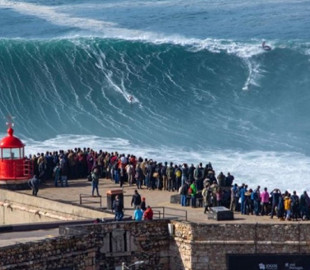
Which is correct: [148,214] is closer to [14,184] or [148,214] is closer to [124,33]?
[14,184]

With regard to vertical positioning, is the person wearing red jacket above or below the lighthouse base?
below

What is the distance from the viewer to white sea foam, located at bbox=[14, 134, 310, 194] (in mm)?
69188

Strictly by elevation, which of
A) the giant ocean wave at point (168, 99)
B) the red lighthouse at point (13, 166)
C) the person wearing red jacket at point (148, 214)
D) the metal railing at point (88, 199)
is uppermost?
the giant ocean wave at point (168, 99)

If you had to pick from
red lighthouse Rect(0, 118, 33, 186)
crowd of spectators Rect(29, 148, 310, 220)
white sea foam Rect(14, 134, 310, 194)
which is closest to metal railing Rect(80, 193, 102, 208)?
crowd of spectators Rect(29, 148, 310, 220)

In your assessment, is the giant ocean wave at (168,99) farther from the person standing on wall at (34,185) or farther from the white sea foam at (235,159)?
the person standing on wall at (34,185)

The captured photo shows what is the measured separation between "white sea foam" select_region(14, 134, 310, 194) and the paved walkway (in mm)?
8714

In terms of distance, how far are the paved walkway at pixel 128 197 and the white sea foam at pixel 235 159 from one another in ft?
28.6

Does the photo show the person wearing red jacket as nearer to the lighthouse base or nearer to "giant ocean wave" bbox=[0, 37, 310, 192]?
the lighthouse base

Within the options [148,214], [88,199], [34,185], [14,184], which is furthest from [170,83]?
[148,214]

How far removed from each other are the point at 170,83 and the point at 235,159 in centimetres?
1747

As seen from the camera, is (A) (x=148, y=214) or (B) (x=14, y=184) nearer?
(A) (x=148, y=214)

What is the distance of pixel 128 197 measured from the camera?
58.8 meters

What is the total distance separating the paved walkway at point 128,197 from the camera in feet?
181

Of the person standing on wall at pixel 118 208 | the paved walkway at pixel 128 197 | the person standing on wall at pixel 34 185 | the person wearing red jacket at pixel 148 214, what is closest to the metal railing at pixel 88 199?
the paved walkway at pixel 128 197
